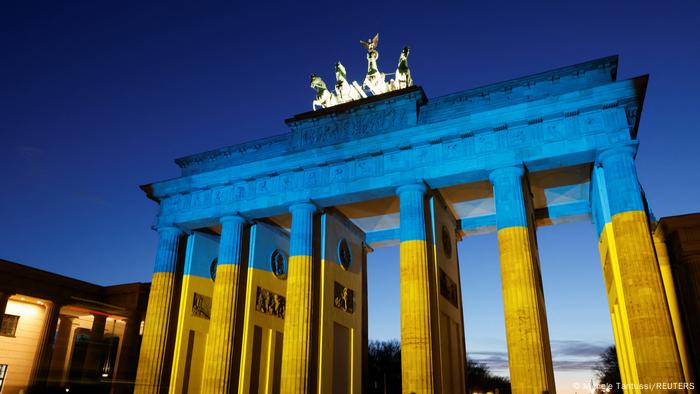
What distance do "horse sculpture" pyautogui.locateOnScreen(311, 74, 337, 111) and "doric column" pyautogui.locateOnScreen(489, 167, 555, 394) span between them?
31.3 ft

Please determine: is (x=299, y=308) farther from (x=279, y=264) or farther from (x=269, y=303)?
(x=279, y=264)

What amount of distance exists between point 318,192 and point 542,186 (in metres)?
10.9

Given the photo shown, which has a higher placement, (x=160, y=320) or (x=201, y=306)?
(x=201, y=306)

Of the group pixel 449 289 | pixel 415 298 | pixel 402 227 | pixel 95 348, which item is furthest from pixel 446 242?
pixel 95 348

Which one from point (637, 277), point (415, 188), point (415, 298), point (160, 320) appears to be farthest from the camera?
point (160, 320)

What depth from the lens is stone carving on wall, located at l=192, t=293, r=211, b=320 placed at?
2644 cm

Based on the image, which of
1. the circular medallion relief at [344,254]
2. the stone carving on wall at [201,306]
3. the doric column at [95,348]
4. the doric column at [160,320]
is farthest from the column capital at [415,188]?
the doric column at [95,348]

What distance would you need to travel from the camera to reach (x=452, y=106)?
891 inches

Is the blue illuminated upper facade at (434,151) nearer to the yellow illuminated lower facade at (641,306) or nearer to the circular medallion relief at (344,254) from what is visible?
the yellow illuminated lower facade at (641,306)

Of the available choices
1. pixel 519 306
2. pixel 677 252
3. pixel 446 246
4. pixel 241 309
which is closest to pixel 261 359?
pixel 241 309

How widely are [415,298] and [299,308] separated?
5.27 m

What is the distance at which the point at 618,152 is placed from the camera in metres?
18.6

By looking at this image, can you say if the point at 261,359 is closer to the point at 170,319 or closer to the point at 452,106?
the point at 170,319

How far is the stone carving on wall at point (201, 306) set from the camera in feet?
86.7
